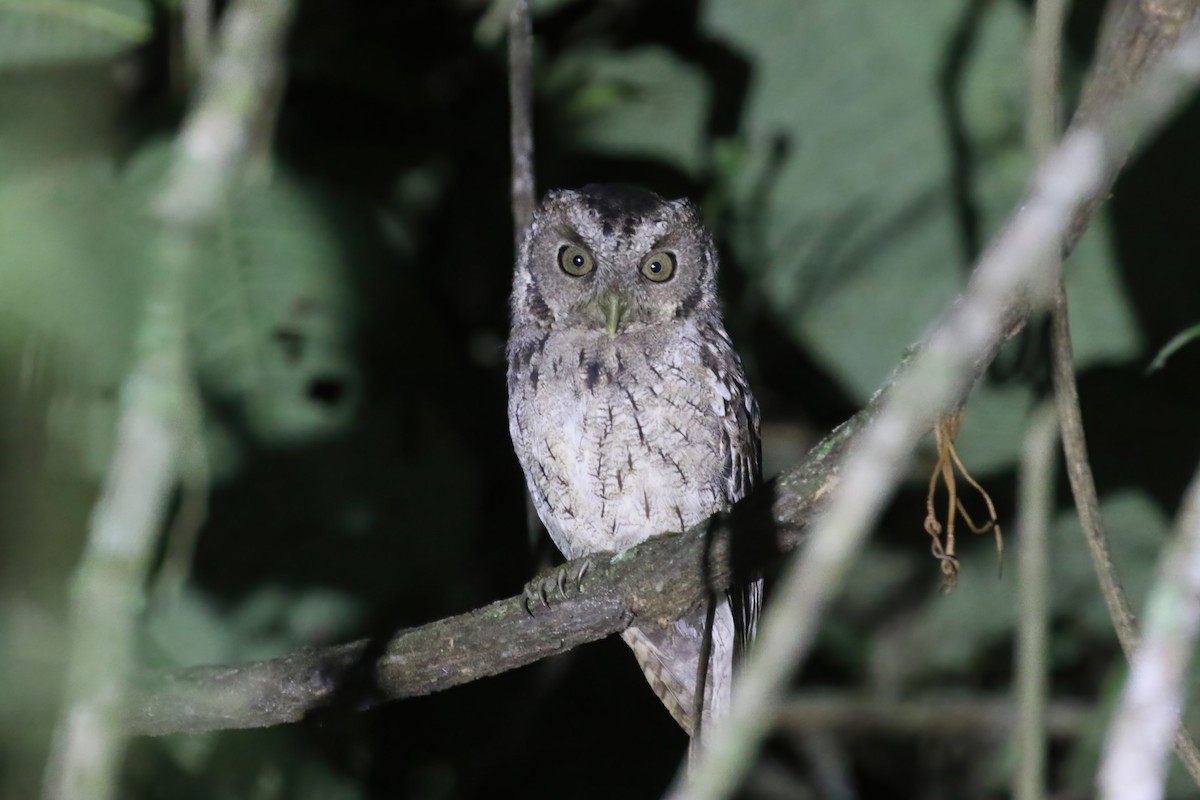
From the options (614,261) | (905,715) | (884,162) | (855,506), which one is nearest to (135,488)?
(855,506)

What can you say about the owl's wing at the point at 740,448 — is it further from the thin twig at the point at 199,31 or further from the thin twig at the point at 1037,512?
the thin twig at the point at 199,31

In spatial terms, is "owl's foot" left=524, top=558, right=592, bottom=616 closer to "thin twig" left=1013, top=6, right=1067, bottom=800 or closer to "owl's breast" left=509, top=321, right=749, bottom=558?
"owl's breast" left=509, top=321, right=749, bottom=558

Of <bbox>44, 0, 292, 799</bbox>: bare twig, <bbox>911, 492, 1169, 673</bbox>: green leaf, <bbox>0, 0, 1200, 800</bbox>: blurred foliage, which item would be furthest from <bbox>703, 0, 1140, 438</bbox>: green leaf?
<bbox>44, 0, 292, 799</bbox>: bare twig

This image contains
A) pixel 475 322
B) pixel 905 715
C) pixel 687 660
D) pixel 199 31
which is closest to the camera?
pixel 199 31

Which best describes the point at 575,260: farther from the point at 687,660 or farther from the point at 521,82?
the point at 687,660

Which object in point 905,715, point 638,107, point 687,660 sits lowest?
point 905,715

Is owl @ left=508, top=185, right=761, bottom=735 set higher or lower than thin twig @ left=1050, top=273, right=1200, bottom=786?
lower
